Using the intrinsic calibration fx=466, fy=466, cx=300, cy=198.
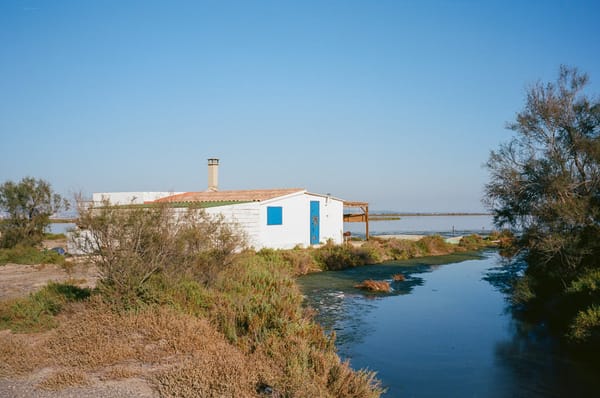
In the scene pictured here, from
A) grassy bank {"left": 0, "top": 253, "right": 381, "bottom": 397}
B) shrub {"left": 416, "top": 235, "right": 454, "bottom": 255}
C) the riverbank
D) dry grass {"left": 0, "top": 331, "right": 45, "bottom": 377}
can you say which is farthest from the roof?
dry grass {"left": 0, "top": 331, "right": 45, "bottom": 377}

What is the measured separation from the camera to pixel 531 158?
14.0 metres

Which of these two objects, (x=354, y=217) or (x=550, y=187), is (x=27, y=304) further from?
(x=354, y=217)

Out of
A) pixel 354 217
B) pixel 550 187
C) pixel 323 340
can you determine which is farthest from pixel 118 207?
pixel 354 217

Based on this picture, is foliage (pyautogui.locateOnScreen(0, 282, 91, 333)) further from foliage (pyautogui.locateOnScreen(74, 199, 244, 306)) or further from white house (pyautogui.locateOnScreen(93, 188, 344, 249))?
white house (pyautogui.locateOnScreen(93, 188, 344, 249))

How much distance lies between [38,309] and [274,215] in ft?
46.9

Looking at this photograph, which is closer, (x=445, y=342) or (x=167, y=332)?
(x=167, y=332)

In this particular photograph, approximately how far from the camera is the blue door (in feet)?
83.1

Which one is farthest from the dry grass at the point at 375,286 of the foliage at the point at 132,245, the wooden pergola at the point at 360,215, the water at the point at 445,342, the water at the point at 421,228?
the water at the point at 421,228

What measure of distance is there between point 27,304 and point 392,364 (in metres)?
7.56

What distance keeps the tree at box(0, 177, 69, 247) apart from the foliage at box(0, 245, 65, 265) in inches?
64.1

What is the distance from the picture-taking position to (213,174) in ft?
97.5

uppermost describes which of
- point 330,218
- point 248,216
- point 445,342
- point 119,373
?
point 248,216

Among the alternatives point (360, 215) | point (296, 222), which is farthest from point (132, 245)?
point (360, 215)

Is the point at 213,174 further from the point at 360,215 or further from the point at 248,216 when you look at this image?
the point at 360,215
